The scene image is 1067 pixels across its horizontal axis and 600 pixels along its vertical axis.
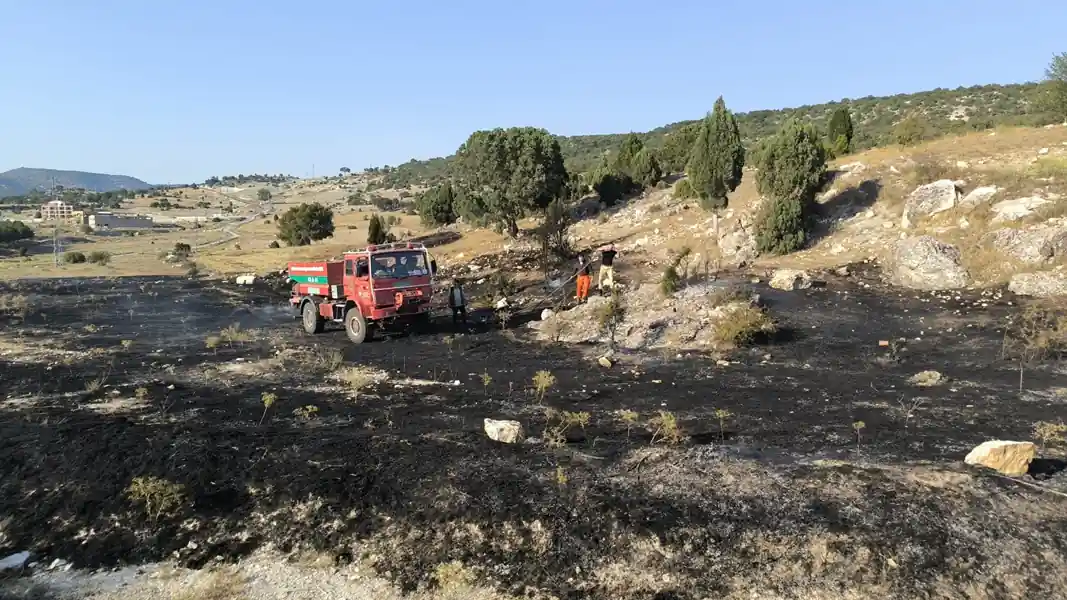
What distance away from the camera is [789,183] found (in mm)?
22125

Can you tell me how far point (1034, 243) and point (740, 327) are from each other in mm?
9484

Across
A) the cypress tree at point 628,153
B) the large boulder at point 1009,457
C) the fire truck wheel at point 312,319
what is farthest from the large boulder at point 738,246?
the cypress tree at point 628,153

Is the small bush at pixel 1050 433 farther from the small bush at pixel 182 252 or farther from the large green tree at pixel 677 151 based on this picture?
the small bush at pixel 182 252

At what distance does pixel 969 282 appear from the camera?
16359 millimetres

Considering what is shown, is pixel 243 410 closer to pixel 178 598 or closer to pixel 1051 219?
pixel 178 598

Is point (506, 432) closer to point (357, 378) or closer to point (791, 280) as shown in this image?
point (357, 378)

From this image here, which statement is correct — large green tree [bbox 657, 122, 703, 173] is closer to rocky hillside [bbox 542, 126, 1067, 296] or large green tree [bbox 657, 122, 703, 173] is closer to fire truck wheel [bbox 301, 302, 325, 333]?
rocky hillside [bbox 542, 126, 1067, 296]

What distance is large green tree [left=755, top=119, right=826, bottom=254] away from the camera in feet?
72.1


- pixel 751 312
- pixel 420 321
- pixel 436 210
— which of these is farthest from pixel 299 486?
pixel 436 210

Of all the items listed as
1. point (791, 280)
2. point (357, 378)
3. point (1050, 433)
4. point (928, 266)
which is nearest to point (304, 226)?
point (791, 280)

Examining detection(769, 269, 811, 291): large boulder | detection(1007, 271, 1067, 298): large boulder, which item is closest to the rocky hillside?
detection(1007, 271, 1067, 298): large boulder

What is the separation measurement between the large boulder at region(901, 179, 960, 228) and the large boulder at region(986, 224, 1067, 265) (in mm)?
3011

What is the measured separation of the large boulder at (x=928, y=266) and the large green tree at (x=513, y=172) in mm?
17098

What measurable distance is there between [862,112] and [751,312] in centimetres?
6615
